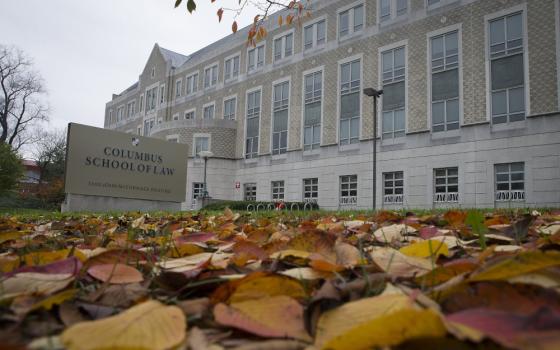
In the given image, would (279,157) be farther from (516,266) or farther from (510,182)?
(516,266)

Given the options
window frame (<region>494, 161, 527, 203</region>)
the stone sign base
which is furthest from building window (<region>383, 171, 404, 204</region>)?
the stone sign base

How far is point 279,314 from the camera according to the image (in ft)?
2.60

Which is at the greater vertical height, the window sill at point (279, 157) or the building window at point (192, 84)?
the building window at point (192, 84)

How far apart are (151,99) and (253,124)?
17.1 m

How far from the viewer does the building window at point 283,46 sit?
27.6 meters

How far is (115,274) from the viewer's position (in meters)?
1.17

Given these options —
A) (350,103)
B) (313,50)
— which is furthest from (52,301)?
(313,50)

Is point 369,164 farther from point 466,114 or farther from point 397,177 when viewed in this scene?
point 466,114

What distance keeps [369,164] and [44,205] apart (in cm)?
3296

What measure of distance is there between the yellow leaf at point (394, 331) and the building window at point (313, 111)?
2429cm

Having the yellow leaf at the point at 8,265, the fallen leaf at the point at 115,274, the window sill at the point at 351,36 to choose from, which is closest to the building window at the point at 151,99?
the window sill at the point at 351,36

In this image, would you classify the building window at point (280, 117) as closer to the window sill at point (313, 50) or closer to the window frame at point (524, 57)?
the window sill at point (313, 50)

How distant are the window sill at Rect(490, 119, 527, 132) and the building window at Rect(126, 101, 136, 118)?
39.3m

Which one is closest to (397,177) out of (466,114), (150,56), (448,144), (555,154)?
(448,144)
